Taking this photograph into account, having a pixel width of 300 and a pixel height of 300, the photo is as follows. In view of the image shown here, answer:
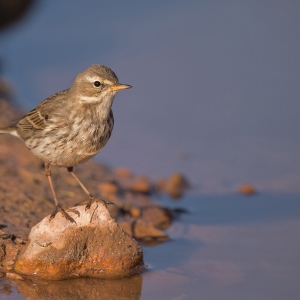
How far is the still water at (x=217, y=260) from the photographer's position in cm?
784

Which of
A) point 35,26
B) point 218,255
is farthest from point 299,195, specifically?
point 35,26

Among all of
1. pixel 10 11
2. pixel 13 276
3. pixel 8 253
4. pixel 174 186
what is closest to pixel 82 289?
pixel 13 276

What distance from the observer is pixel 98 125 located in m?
8.58

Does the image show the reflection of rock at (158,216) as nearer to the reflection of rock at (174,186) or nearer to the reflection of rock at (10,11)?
the reflection of rock at (174,186)

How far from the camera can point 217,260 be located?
8.98m

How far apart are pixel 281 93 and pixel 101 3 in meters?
6.90

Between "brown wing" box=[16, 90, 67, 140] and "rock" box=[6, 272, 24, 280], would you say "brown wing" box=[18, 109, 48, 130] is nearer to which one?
"brown wing" box=[16, 90, 67, 140]

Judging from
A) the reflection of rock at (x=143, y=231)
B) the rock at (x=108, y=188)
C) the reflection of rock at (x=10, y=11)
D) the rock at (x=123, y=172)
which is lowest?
the reflection of rock at (x=143, y=231)

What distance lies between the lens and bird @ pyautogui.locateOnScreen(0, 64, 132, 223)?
27.9ft

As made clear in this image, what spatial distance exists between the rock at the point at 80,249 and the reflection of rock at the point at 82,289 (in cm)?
10

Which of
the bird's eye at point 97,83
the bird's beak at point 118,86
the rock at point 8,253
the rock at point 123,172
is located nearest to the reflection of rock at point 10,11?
the rock at point 123,172

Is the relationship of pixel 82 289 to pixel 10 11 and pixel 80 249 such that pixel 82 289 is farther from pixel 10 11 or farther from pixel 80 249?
pixel 10 11

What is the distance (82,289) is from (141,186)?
12.0 feet

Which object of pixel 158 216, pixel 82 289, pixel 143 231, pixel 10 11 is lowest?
pixel 82 289
